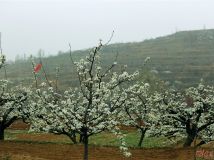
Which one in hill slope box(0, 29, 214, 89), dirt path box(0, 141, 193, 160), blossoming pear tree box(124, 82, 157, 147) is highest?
blossoming pear tree box(124, 82, 157, 147)

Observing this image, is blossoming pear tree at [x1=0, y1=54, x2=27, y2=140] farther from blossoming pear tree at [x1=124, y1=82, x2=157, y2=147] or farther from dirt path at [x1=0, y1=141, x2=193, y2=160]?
blossoming pear tree at [x1=124, y1=82, x2=157, y2=147]

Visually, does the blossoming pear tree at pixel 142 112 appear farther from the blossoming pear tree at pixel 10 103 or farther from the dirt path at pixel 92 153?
the blossoming pear tree at pixel 10 103

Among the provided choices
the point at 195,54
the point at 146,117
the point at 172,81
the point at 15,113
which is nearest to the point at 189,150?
the point at 146,117

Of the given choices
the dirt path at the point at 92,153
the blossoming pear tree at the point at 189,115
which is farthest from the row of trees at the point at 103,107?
the dirt path at the point at 92,153

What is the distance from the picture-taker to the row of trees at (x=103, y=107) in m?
24.2

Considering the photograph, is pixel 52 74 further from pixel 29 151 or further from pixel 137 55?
pixel 29 151

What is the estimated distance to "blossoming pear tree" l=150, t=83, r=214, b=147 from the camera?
35425mm

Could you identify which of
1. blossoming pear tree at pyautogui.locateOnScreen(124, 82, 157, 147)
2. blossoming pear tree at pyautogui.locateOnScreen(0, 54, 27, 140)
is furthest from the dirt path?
blossoming pear tree at pyautogui.locateOnScreen(0, 54, 27, 140)

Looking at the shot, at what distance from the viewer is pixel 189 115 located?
→ 35844mm

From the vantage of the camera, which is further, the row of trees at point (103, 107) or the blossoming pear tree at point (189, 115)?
the blossoming pear tree at point (189, 115)

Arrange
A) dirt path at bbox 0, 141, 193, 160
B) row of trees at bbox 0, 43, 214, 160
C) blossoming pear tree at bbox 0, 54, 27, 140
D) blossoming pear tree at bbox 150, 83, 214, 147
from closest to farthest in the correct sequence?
1. row of trees at bbox 0, 43, 214, 160
2. dirt path at bbox 0, 141, 193, 160
3. blossoming pear tree at bbox 150, 83, 214, 147
4. blossoming pear tree at bbox 0, 54, 27, 140

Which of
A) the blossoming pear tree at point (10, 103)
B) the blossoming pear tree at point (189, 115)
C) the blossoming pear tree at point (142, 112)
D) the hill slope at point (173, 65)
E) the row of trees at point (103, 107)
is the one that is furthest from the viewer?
the hill slope at point (173, 65)

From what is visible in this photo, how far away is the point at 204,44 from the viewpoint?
655 ft

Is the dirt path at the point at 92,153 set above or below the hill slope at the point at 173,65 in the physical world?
above
